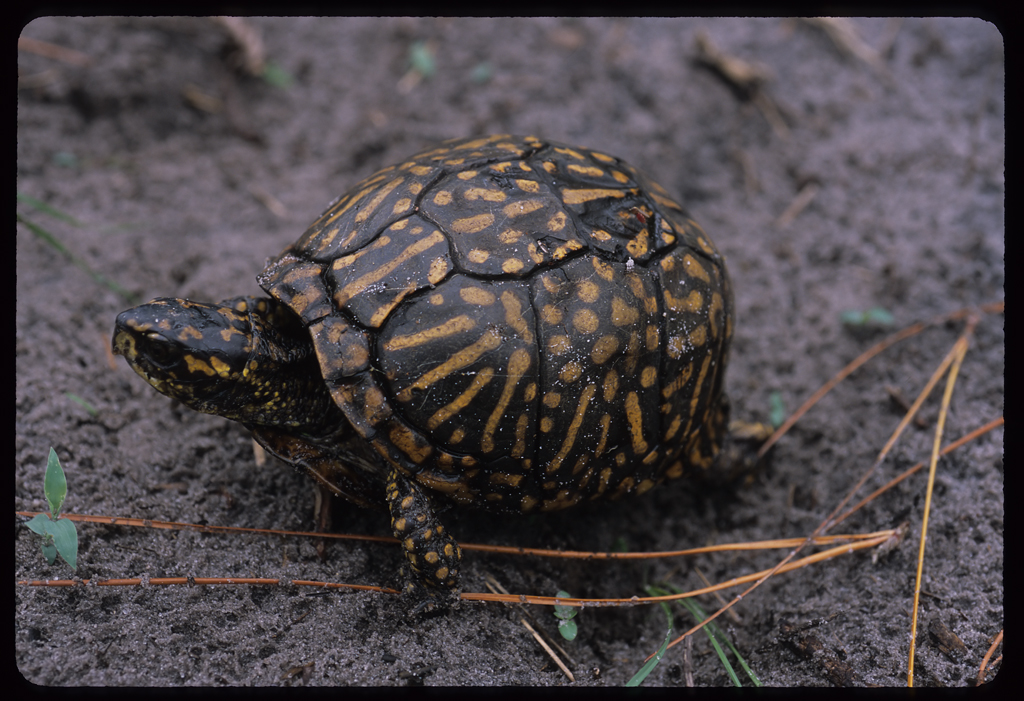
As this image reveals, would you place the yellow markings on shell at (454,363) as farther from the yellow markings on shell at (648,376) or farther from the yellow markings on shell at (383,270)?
the yellow markings on shell at (648,376)

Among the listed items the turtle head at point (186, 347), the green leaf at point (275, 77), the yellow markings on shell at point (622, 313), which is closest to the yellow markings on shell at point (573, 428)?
the yellow markings on shell at point (622, 313)

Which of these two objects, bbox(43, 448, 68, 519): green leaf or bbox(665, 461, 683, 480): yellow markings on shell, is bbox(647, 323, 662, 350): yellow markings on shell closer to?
bbox(665, 461, 683, 480): yellow markings on shell

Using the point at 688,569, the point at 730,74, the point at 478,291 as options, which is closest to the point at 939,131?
the point at 730,74

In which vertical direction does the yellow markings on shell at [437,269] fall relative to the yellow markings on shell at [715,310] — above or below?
above

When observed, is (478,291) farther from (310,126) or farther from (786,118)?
(786,118)

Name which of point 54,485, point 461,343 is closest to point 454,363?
point 461,343

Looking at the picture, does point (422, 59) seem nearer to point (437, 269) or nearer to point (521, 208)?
point (521, 208)
